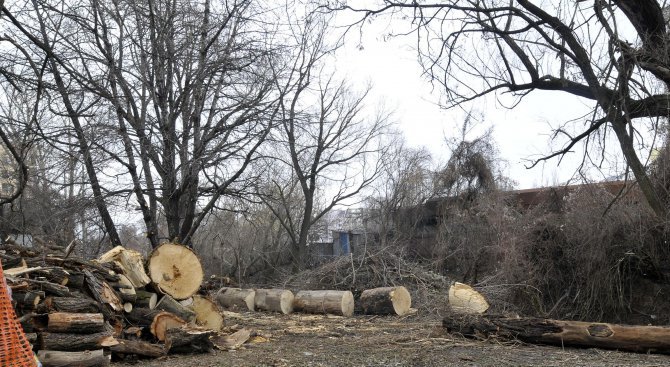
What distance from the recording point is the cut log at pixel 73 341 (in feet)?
20.9

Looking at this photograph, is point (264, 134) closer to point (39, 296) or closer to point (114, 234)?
point (114, 234)

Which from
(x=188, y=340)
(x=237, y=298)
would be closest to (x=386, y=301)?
(x=237, y=298)

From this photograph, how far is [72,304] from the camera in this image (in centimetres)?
682

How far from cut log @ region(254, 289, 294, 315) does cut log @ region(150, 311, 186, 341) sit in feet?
17.2

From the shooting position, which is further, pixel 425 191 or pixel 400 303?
pixel 425 191

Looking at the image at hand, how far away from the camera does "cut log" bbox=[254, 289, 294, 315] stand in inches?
520

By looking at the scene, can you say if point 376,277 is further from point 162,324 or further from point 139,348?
point 139,348

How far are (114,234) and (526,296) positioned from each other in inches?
348

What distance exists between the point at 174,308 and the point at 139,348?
1.38 metres

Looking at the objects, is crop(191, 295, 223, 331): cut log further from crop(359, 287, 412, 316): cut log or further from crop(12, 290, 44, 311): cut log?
crop(359, 287, 412, 316): cut log

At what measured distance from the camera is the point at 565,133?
10812 mm

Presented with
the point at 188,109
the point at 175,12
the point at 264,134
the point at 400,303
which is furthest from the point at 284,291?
the point at 175,12

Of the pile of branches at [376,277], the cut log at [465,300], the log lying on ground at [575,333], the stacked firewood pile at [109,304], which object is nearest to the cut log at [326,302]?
the pile of branches at [376,277]

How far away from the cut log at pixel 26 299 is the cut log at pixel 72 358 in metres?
0.52
